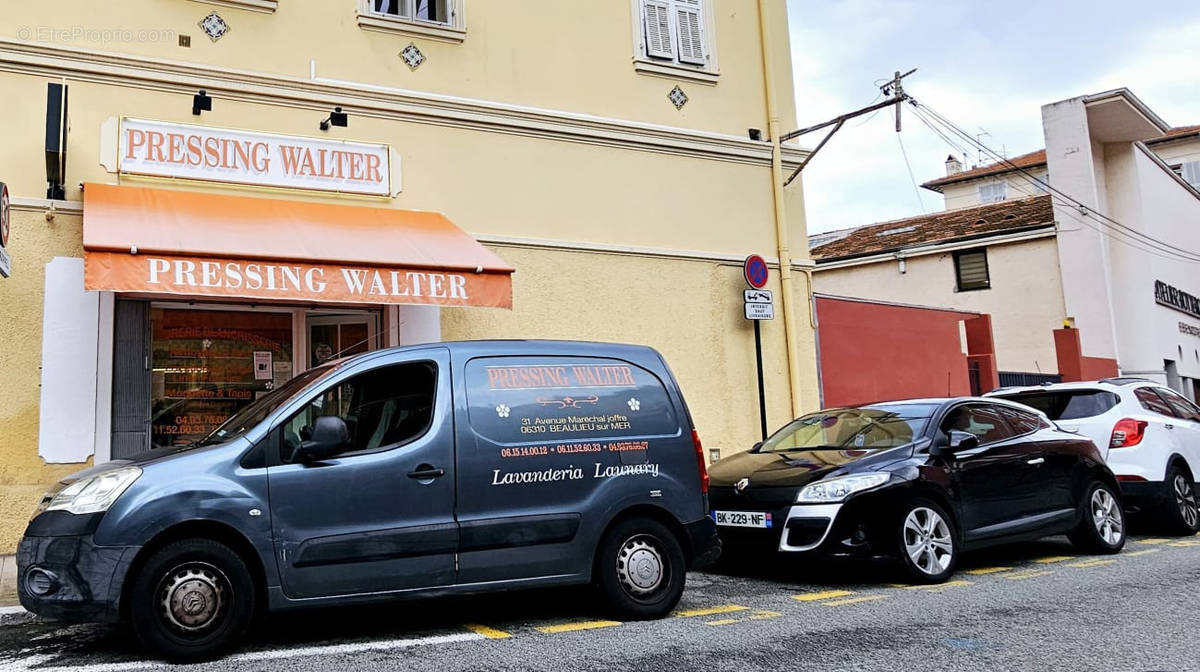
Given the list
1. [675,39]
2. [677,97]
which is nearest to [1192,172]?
[675,39]

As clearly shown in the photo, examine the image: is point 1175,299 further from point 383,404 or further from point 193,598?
point 193,598

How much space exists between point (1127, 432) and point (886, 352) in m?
4.99

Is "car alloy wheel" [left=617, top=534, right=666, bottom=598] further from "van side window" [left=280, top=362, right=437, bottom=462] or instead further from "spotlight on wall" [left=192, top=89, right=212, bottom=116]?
"spotlight on wall" [left=192, top=89, right=212, bottom=116]

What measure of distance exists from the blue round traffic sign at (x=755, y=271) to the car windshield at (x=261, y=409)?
7340 millimetres

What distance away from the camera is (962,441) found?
799cm

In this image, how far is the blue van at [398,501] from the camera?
5.10m

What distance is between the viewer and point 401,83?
35.8ft

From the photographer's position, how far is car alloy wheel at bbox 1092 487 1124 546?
895 cm

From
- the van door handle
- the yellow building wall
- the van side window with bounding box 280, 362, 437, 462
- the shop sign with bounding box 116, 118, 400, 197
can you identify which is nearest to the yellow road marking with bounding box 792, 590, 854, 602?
the van door handle

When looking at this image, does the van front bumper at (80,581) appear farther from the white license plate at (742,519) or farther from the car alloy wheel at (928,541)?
the car alloy wheel at (928,541)

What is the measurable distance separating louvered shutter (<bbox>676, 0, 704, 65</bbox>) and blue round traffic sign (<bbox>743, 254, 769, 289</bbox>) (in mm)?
2864

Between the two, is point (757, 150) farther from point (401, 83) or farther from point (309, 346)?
point (309, 346)

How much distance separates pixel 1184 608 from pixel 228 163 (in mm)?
9178

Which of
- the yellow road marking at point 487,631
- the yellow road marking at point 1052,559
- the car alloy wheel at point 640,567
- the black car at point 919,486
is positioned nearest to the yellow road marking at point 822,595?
the black car at point 919,486
